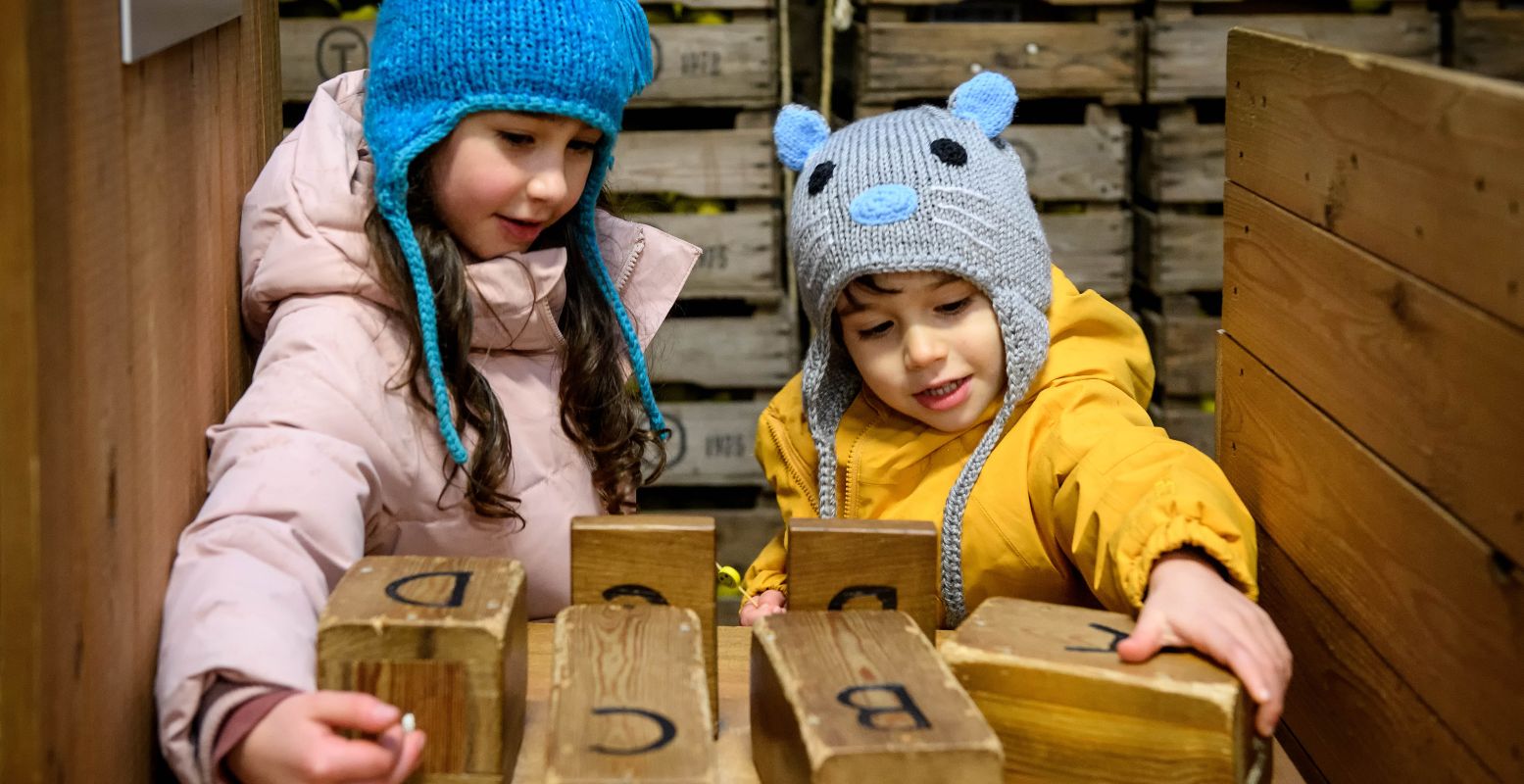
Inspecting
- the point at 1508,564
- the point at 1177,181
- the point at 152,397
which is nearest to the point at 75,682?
the point at 152,397

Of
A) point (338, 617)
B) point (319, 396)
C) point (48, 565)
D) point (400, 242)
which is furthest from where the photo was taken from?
point (400, 242)

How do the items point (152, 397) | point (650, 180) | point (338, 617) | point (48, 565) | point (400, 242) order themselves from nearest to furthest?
point (48, 565)
point (338, 617)
point (152, 397)
point (400, 242)
point (650, 180)

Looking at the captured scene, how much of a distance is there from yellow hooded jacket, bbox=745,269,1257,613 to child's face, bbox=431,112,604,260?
53 centimetres

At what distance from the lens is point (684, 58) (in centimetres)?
348

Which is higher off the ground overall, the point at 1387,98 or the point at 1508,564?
the point at 1387,98

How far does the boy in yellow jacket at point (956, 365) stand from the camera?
1892 millimetres

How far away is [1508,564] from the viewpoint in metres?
1.18

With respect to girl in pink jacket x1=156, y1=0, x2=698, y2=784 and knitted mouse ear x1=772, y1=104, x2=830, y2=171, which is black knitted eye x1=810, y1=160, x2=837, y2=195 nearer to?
knitted mouse ear x1=772, y1=104, x2=830, y2=171

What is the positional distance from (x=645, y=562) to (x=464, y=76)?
64 cm

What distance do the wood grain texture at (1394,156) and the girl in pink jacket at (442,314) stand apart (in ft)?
2.42

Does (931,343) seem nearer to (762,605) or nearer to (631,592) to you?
(762,605)

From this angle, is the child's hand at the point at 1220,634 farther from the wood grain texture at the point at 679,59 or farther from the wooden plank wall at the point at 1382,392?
the wood grain texture at the point at 679,59

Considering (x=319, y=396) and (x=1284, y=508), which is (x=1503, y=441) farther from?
(x=319, y=396)

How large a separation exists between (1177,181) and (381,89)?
2.30m
